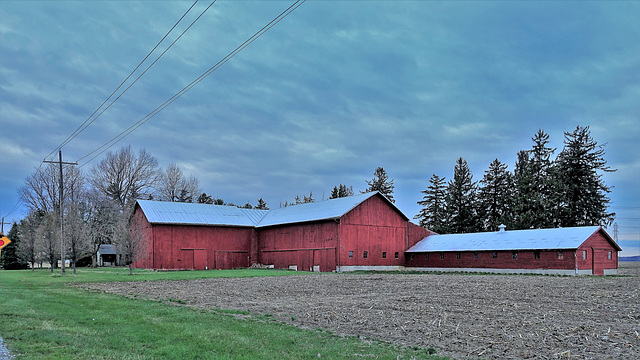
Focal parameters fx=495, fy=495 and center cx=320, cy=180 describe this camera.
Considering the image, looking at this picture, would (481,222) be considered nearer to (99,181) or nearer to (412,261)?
(412,261)

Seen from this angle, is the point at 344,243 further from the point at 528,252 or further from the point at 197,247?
the point at 528,252

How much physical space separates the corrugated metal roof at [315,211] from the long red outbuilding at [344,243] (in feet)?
0.52

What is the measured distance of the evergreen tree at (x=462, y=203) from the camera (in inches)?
2965

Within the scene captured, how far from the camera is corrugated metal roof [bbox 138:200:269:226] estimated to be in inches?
2101

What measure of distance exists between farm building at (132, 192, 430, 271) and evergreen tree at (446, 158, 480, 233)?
2044 centimetres

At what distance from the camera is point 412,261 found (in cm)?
5494

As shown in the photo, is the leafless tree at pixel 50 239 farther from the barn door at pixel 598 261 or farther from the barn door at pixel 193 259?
the barn door at pixel 598 261

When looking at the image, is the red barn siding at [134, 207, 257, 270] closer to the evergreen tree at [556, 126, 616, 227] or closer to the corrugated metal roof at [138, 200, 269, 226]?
the corrugated metal roof at [138, 200, 269, 226]

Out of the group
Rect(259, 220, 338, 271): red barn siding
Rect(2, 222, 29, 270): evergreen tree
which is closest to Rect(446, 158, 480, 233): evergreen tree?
Rect(259, 220, 338, 271): red barn siding

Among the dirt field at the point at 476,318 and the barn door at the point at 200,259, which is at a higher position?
the dirt field at the point at 476,318

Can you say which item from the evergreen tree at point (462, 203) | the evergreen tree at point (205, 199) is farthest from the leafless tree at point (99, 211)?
the evergreen tree at point (462, 203)

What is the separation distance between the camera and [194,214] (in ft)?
185

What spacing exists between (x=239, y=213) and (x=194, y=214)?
6.61m

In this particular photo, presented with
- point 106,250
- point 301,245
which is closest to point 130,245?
point 301,245
